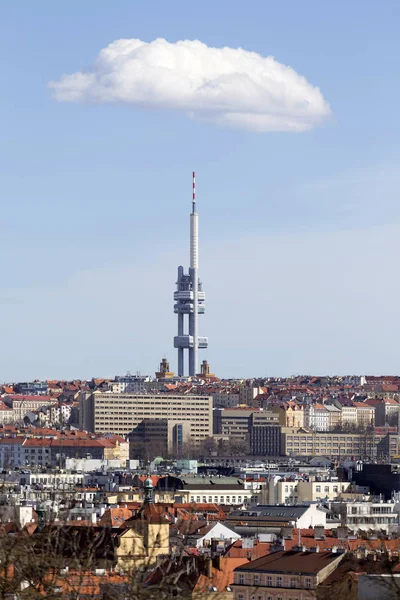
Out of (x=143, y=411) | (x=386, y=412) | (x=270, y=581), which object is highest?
(x=386, y=412)

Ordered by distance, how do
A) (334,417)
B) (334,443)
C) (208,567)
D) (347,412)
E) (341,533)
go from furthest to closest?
1. (347,412)
2. (334,417)
3. (334,443)
4. (341,533)
5. (208,567)

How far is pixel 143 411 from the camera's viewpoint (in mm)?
180625

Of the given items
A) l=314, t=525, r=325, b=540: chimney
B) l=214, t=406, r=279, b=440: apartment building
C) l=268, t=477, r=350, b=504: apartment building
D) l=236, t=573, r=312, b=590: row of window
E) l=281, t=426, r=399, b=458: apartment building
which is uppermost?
l=214, t=406, r=279, b=440: apartment building

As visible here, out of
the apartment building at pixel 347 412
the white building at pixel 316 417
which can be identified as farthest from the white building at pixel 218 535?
the apartment building at pixel 347 412

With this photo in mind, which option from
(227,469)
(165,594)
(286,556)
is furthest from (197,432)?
(165,594)

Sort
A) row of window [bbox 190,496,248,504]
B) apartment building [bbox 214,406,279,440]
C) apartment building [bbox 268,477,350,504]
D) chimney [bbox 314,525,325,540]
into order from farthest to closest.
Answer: apartment building [bbox 214,406,279,440] < row of window [bbox 190,496,248,504] < apartment building [bbox 268,477,350,504] < chimney [bbox 314,525,325,540]

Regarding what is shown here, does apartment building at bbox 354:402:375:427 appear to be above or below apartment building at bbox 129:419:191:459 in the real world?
above

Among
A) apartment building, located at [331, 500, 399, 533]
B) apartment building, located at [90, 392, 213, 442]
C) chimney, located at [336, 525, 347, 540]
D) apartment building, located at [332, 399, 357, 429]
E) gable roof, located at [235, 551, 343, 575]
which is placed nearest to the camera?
gable roof, located at [235, 551, 343, 575]

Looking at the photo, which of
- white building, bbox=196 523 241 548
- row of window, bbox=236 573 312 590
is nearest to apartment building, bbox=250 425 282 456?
white building, bbox=196 523 241 548

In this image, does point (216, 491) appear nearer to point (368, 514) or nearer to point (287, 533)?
point (368, 514)

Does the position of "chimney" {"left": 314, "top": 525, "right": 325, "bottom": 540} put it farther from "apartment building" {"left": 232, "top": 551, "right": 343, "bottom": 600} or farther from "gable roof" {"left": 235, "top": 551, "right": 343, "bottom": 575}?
"apartment building" {"left": 232, "top": 551, "right": 343, "bottom": 600}

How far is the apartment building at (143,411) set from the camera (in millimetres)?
179750

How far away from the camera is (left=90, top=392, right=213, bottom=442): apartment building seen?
180 metres

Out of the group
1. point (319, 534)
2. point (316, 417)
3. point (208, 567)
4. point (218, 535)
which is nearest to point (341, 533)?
point (319, 534)
